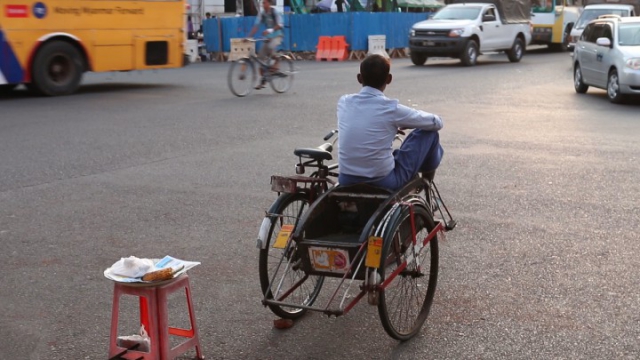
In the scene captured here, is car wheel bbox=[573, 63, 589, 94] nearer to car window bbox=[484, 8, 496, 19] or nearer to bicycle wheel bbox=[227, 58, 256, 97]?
bicycle wheel bbox=[227, 58, 256, 97]

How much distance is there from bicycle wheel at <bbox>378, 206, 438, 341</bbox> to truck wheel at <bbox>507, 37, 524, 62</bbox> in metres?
24.6

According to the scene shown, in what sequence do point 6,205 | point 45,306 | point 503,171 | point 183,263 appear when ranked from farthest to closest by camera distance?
point 503,171 < point 6,205 < point 45,306 < point 183,263

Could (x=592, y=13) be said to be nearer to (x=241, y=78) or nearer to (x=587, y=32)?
(x=587, y=32)

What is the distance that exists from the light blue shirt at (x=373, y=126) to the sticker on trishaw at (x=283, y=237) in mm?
513

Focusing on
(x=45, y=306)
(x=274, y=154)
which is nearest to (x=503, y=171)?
(x=274, y=154)

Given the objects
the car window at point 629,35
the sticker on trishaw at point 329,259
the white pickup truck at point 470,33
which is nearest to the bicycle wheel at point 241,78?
the car window at point 629,35

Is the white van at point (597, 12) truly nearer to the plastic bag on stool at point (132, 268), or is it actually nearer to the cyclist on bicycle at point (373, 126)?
the cyclist on bicycle at point (373, 126)

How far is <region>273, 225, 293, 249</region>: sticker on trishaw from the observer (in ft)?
16.2

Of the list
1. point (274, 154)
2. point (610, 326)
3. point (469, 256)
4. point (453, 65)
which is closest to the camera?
point (610, 326)

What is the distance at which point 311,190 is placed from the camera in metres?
5.37

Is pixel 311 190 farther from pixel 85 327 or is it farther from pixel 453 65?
pixel 453 65

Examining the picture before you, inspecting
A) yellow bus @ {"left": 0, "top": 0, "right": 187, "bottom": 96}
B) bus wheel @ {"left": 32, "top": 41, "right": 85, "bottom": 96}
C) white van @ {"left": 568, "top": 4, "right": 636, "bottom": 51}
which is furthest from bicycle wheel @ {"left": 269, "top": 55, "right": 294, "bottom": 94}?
white van @ {"left": 568, "top": 4, "right": 636, "bottom": 51}

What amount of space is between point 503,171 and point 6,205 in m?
5.09

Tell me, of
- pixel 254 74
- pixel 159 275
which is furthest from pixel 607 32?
pixel 159 275
